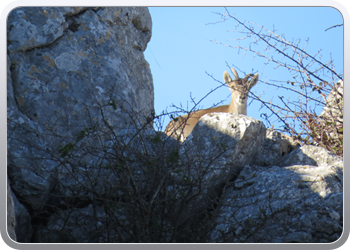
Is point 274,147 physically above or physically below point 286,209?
above

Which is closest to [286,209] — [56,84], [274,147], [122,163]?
[122,163]

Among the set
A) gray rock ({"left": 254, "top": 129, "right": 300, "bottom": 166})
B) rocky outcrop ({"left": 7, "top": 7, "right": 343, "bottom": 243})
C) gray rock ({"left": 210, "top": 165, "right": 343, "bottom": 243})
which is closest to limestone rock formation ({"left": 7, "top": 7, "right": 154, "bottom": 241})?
rocky outcrop ({"left": 7, "top": 7, "right": 343, "bottom": 243})

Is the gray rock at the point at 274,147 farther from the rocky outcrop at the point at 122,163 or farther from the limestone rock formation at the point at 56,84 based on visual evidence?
the limestone rock formation at the point at 56,84

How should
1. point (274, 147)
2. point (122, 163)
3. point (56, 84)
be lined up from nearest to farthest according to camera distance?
point (122, 163) → point (56, 84) → point (274, 147)

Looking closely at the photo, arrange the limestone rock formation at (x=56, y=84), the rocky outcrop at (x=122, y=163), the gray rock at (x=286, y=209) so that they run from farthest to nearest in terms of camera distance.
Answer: the limestone rock formation at (x=56, y=84), the gray rock at (x=286, y=209), the rocky outcrop at (x=122, y=163)

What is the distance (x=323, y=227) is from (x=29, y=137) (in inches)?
95.1

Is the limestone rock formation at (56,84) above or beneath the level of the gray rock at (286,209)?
above

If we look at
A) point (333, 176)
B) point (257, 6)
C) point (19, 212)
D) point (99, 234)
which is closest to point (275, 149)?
point (333, 176)

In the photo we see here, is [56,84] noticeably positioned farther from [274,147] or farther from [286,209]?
[286,209]

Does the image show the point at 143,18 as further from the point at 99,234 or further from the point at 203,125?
the point at 99,234

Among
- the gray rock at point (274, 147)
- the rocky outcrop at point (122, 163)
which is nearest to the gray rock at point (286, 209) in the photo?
the rocky outcrop at point (122, 163)

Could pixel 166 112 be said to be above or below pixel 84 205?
above

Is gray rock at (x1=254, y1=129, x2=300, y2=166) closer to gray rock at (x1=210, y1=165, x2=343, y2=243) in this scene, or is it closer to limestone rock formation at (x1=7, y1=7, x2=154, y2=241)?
gray rock at (x1=210, y1=165, x2=343, y2=243)

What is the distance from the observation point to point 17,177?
336 cm
